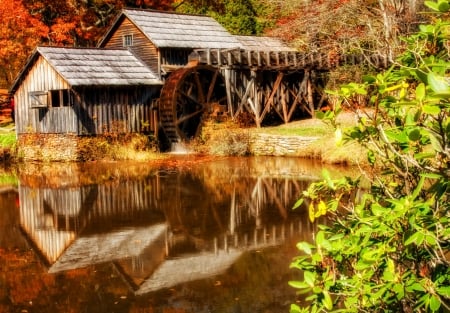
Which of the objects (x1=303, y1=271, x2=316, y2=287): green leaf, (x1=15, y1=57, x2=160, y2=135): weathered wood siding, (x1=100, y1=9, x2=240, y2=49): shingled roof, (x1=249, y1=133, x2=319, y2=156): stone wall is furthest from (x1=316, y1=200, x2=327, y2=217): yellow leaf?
(x1=100, y1=9, x2=240, y2=49): shingled roof

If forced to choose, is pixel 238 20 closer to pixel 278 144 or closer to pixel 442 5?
pixel 278 144

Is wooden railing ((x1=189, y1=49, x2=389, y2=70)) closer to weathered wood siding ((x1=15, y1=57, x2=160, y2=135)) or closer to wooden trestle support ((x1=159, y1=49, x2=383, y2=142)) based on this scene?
wooden trestle support ((x1=159, y1=49, x2=383, y2=142))

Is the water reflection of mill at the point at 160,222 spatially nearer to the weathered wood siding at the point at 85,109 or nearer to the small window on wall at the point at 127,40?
the weathered wood siding at the point at 85,109

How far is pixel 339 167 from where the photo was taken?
60.8 feet

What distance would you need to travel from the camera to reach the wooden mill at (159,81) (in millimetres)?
24656

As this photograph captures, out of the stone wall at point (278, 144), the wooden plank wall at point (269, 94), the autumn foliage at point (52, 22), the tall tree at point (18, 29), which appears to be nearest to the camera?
the stone wall at point (278, 144)

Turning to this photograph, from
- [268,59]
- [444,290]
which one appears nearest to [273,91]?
[268,59]

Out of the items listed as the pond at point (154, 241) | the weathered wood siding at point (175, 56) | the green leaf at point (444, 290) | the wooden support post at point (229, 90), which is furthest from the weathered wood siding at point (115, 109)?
the green leaf at point (444, 290)

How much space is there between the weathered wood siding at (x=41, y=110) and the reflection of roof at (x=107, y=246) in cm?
1373

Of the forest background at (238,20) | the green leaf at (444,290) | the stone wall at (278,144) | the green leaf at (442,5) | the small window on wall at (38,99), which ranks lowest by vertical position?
the stone wall at (278,144)

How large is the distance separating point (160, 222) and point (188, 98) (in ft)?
50.0

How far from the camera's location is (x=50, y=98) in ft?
82.8

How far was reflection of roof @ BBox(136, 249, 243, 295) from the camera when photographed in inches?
325

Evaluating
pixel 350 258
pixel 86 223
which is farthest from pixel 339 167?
pixel 350 258
